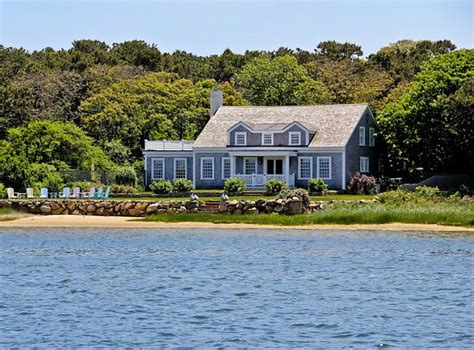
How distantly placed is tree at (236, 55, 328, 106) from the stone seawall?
28.8 metres

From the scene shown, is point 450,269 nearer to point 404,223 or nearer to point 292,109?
point 404,223

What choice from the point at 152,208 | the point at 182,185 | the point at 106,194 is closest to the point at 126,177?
the point at 182,185

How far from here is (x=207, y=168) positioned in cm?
6191

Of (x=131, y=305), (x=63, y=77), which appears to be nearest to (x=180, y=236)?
(x=131, y=305)

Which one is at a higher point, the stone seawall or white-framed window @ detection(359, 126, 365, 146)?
white-framed window @ detection(359, 126, 365, 146)

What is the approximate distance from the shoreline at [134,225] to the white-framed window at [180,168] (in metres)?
13.2

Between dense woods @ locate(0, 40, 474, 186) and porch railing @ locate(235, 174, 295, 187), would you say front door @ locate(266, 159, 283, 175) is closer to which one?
porch railing @ locate(235, 174, 295, 187)

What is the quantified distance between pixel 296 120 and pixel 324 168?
14.1ft

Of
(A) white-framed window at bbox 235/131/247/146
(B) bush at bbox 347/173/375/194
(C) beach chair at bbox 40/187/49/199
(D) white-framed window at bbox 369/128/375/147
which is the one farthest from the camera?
(D) white-framed window at bbox 369/128/375/147

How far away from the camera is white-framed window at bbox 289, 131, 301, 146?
60281 mm

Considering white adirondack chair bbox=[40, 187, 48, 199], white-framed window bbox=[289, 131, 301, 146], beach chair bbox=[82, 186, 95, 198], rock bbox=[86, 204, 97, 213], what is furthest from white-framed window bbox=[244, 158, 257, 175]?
rock bbox=[86, 204, 97, 213]

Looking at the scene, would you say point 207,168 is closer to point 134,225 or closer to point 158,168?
point 158,168

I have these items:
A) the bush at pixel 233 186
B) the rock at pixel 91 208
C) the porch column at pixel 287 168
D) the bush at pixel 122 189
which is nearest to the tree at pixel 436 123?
the porch column at pixel 287 168

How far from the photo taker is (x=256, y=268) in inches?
1240
